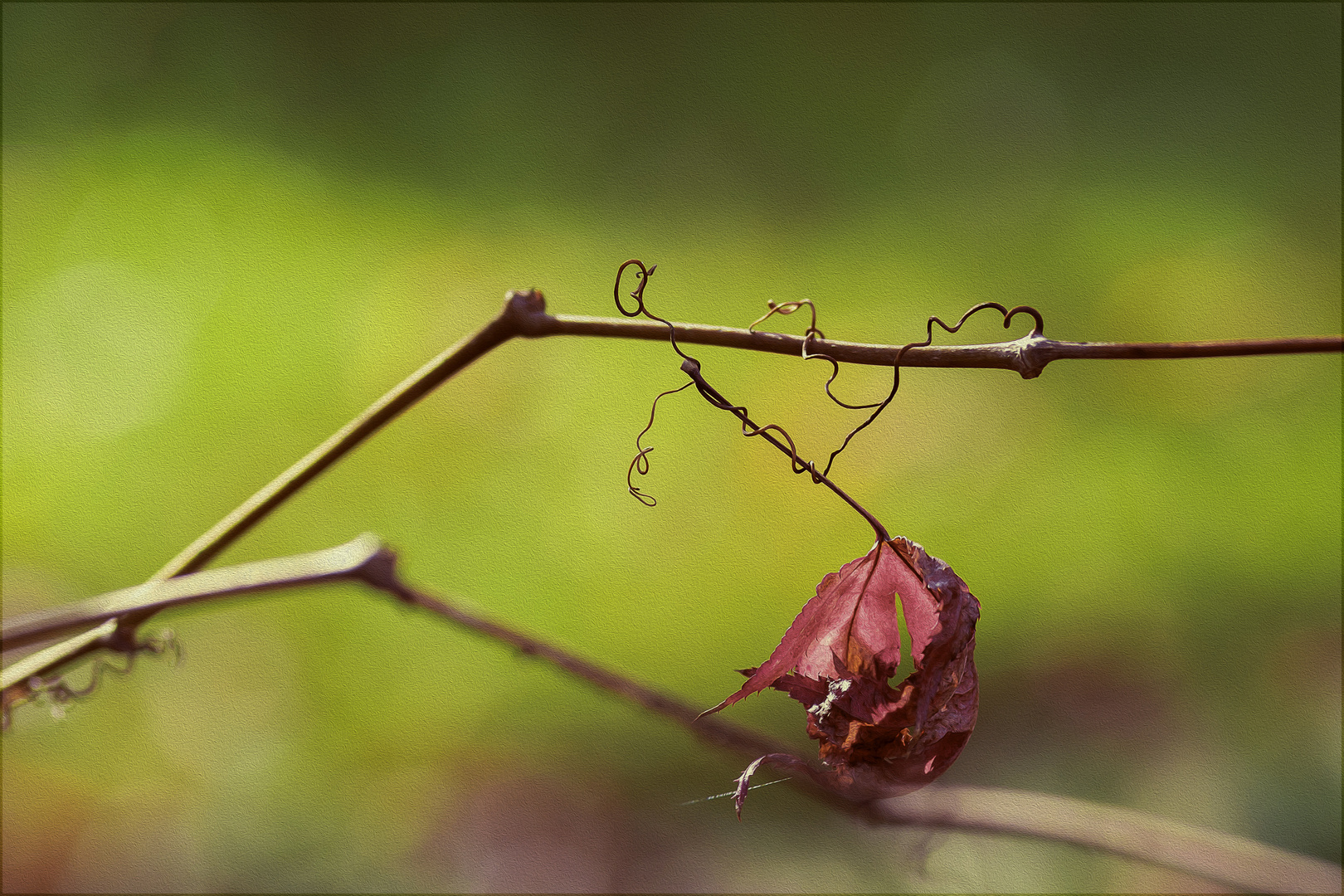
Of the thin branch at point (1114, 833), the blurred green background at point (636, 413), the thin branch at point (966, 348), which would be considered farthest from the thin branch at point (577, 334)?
the blurred green background at point (636, 413)

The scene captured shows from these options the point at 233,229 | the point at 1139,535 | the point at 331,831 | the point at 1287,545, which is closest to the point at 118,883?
the point at 331,831

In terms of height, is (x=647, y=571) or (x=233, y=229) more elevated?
(x=233, y=229)

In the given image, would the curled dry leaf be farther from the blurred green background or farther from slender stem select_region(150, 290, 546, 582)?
the blurred green background

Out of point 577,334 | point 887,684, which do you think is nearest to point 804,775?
point 887,684

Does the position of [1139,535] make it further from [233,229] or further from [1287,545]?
[233,229]

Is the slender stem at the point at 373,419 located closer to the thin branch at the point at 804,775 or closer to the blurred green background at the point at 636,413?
the thin branch at the point at 804,775

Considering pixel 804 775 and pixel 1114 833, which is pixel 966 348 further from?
pixel 1114 833
